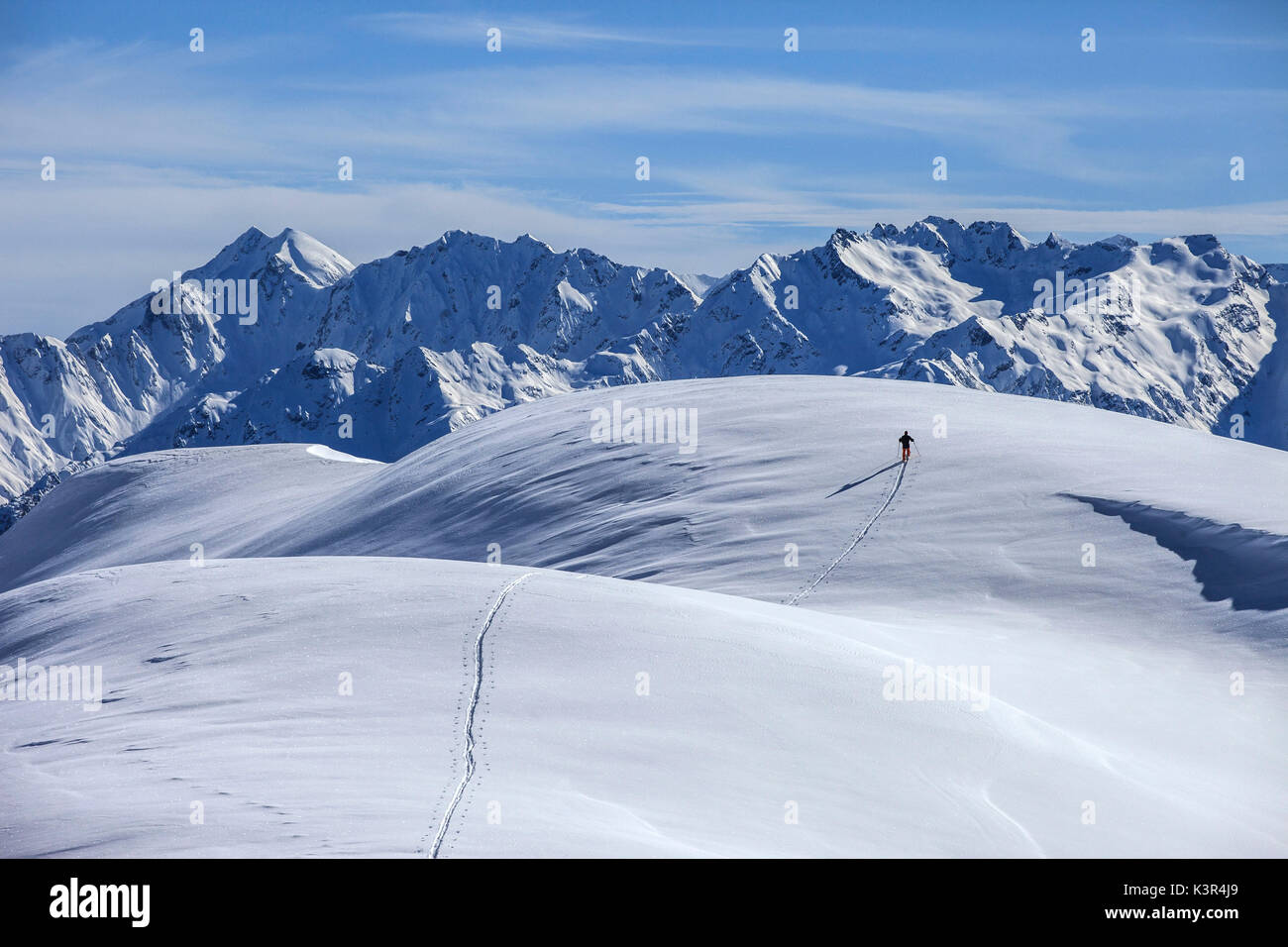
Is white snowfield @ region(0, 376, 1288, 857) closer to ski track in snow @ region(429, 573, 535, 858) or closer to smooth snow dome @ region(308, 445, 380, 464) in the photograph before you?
ski track in snow @ region(429, 573, 535, 858)

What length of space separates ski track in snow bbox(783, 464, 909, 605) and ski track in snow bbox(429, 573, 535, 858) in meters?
8.76

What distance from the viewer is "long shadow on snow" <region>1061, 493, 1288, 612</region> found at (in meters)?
32.0

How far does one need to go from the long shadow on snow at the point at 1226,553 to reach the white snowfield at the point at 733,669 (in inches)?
3.8

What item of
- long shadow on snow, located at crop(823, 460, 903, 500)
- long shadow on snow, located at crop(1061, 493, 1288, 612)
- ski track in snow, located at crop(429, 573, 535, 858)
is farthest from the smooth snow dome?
long shadow on snow, located at crop(1061, 493, 1288, 612)

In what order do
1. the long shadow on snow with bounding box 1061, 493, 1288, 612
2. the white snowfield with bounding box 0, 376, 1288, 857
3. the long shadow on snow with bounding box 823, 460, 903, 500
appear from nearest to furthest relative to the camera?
the white snowfield with bounding box 0, 376, 1288, 857 < the long shadow on snow with bounding box 1061, 493, 1288, 612 < the long shadow on snow with bounding box 823, 460, 903, 500

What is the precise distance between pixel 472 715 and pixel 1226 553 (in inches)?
900

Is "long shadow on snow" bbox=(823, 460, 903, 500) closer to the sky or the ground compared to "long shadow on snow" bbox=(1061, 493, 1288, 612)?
closer to the sky
